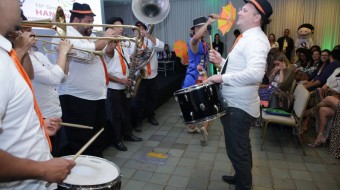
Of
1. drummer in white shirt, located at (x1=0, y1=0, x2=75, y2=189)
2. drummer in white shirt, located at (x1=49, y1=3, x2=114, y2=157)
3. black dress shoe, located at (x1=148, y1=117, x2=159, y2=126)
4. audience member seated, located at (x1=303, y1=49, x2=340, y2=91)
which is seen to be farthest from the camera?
black dress shoe, located at (x1=148, y1=117, x2=159, y2=126)

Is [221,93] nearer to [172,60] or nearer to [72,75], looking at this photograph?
[72,75]

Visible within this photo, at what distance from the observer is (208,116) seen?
8.22ft

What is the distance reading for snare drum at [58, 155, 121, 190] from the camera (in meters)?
1.47

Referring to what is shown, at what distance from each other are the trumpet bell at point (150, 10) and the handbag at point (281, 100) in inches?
91.1

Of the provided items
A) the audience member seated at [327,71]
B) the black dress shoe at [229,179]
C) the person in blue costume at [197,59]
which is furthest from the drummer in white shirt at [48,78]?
the audience member seated at [327,71]

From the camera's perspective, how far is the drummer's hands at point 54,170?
3.46 ft

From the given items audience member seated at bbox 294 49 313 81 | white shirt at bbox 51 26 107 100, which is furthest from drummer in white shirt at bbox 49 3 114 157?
audience member seated at bbox 294 49 313 81

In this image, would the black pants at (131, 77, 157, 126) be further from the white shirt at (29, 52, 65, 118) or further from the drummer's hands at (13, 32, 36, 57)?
the drummer's hands at (13, 32, 36, 57)

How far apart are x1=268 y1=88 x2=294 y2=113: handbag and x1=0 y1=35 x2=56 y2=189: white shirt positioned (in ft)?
13.2

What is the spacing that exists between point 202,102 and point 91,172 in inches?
48.0

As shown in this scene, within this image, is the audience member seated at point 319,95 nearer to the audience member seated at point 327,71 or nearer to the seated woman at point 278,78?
the audience member seated at point 327,71

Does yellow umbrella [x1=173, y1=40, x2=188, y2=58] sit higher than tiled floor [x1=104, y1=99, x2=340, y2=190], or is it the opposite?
yellow umbrella [x1=173, y1=40, x2=188, y2=58]

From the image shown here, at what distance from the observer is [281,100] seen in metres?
4.39

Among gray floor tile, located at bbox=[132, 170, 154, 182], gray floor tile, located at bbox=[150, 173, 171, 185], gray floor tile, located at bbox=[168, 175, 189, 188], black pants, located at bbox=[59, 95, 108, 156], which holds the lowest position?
gray floor tile, located at bbox=[168, 175, 189, 188]
